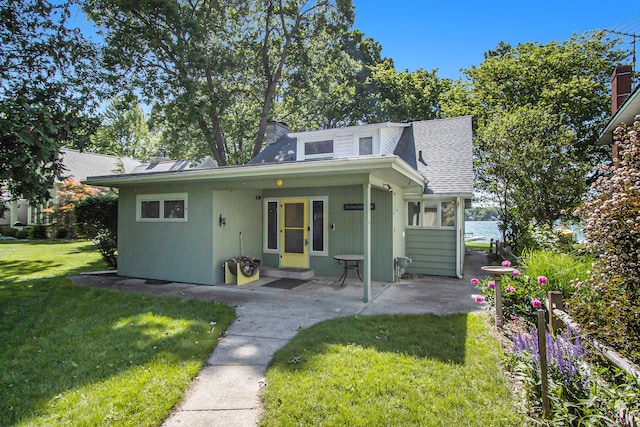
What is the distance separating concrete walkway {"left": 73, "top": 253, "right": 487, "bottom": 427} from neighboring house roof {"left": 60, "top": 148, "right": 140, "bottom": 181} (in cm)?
1664

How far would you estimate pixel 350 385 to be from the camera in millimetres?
3176

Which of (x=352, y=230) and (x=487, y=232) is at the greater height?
(x=352, y=230)

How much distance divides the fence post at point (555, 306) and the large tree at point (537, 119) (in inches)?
326

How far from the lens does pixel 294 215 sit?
9.20m

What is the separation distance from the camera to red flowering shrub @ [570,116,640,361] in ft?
8.71

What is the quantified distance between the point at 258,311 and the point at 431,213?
19.2 ft

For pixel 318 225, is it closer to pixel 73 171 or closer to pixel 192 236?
pixel 192 236

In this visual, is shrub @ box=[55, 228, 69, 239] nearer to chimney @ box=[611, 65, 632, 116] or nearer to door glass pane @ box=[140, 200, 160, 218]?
door glass pane @ box=[140, 200, 160, 218]

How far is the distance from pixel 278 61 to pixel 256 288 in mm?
14562

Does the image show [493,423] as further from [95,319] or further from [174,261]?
[174,261]

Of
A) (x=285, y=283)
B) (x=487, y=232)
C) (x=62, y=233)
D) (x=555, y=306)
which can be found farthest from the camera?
(x=62, y=233)

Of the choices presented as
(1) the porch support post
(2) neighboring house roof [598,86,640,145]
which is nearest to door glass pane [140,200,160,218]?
(1) the porch support post

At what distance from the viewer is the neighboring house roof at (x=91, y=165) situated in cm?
2217

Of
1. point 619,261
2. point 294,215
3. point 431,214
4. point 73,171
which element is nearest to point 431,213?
point 431,214
